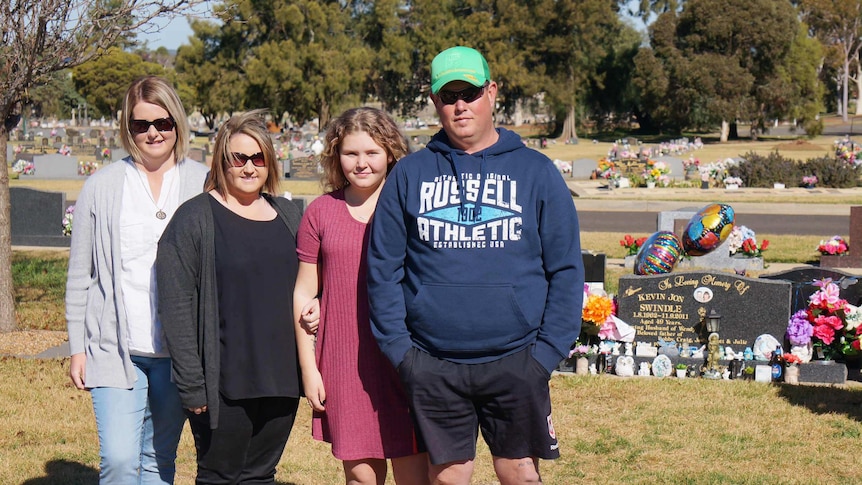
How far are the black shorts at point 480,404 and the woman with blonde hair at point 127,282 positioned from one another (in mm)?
1001

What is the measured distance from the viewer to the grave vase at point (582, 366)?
7820 millimetres

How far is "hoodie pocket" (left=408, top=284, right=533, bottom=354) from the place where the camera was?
3236 millimetres

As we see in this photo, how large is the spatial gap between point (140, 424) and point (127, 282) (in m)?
0.52

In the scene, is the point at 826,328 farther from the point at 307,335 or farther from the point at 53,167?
the point at 53,167

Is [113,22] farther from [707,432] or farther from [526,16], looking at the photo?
[526,16]

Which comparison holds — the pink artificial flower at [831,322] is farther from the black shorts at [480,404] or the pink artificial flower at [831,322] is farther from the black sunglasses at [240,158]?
the black sunglasses at [240,158]

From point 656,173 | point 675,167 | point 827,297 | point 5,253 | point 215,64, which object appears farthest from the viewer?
point 215,64

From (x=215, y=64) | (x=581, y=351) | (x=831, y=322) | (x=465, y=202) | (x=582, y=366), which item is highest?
(x=215, y=64)

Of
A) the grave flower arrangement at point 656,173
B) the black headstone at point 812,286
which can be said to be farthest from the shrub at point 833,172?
the black headstone at point 812,286

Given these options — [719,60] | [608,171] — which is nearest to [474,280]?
[608,171]

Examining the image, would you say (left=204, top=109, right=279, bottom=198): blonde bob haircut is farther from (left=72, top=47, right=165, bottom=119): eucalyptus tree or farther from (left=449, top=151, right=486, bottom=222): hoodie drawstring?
(left=72, top=47, right=165, bottom=119): eucalyptus tree

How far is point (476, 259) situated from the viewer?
325 centimetres

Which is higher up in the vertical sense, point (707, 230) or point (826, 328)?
point (707, 230)

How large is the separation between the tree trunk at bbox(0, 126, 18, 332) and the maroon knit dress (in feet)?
18.6
